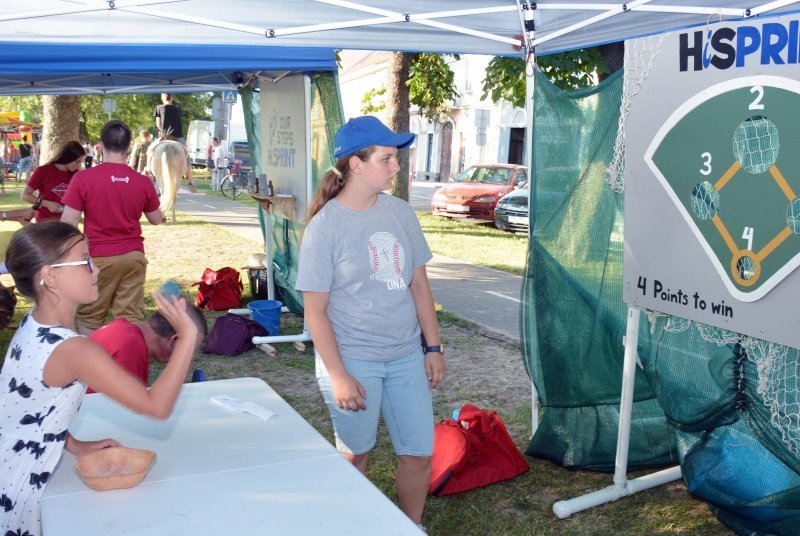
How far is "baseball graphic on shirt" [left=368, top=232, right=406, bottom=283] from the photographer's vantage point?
9.62ft

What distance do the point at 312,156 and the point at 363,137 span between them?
3.55 metres

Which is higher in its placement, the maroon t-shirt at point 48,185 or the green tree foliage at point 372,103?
the green tree foliage at point 372,103

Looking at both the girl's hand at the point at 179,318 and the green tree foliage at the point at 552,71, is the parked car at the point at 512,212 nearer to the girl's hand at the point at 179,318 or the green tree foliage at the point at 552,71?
the green tree foliage at the point at 552,71

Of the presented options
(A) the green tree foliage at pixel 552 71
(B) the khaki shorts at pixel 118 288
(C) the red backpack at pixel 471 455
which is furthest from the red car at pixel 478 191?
(C) the red backpack at pixel 471 455

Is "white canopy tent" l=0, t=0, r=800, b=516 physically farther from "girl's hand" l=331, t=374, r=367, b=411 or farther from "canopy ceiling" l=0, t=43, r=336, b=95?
"girl's hand" l=331, t=374, r=367, b=411

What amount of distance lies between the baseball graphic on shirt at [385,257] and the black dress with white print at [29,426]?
43.7 inches

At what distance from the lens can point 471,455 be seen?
4113 millimetres

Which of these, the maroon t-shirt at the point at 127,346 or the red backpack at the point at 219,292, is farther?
the red backpack at the point at 219,292

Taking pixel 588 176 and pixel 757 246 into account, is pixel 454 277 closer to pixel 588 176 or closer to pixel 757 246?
pixel 588 176

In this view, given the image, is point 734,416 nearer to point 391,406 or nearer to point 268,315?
point 391,406

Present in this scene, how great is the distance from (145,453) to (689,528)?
267 cm

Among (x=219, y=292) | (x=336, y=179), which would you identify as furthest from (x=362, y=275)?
(x=219, y=292)

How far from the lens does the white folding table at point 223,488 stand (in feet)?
6.02

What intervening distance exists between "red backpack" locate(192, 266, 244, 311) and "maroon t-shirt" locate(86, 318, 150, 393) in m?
5.11
